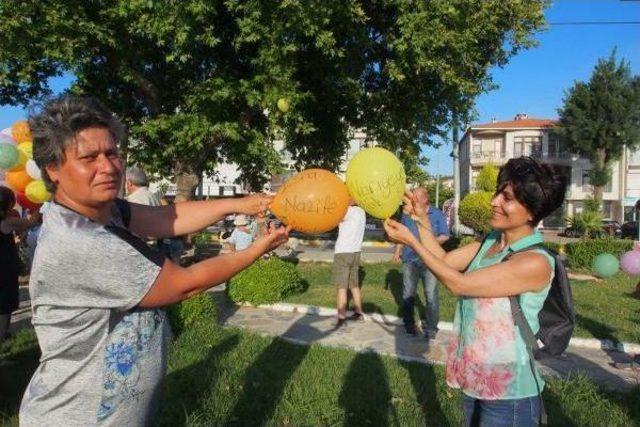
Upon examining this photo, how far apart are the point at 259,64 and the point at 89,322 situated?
29.8ft

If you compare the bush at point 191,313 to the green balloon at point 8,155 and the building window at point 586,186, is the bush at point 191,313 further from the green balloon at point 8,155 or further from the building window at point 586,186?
the building window at point 586,186

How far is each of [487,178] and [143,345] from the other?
20963 millimetres

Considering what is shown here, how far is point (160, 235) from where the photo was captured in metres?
2.44

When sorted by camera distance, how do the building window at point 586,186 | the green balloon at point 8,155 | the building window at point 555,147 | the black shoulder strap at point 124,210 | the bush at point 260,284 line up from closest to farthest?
the black shoulder strap at point 124,210
the green balloon at point 8,155
the bush at point 260,284
the building window at point 586,186
the building window at point 555,147

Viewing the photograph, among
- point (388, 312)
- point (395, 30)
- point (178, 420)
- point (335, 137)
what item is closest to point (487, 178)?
point (335, 137)

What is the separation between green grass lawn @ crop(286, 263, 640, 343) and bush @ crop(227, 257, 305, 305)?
1.15ft

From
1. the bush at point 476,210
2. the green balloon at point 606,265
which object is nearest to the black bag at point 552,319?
the green balloon at point 606,265

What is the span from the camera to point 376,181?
2852 mm

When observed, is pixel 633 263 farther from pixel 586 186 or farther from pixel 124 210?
pixel 586 186

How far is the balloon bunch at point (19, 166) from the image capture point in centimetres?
530

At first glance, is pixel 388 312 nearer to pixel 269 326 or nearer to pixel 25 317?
pixel 269 326

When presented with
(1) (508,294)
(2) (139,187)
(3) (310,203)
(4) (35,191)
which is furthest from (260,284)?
(1) (508,294)

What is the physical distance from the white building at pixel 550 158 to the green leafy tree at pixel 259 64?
36.8m

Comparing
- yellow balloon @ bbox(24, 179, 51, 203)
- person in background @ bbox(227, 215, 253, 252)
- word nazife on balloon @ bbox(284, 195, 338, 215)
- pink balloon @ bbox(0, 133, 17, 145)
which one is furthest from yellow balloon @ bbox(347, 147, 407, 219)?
person in background @ bbox(227, 215, 253, 252)
